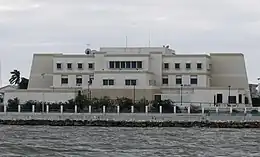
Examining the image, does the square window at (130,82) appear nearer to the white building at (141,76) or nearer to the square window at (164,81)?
the white building at (141,76)

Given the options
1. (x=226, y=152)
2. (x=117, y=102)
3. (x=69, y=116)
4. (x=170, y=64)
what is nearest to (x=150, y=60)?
(x=170, y=64)

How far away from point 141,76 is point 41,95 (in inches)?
537

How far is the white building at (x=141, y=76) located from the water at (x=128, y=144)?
123ft

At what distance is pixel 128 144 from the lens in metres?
47.5

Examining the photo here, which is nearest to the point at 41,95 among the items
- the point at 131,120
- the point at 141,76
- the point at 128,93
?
the point at 128,93

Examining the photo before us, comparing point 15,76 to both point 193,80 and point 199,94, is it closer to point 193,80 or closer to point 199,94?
point 193,80

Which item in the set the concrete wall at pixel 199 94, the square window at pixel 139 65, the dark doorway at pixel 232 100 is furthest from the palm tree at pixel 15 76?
the dark doorway at pixel 232 100

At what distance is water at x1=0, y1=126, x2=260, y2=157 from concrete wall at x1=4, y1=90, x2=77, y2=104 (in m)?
36.1

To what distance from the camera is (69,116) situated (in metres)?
77.1

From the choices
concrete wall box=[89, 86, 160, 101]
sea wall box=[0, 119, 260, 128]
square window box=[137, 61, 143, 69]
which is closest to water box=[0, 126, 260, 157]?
sea wall box=[0, 119, 260, 128]

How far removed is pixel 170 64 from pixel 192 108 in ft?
50.3

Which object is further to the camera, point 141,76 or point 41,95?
point 141,76

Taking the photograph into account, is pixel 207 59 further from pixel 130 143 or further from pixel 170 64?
pixel 130 143

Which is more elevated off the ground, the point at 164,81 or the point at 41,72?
the point at 41,72
